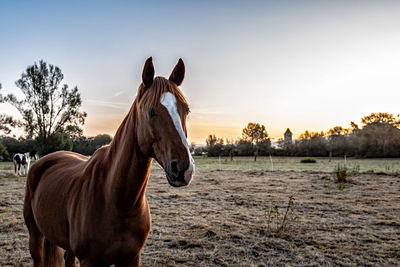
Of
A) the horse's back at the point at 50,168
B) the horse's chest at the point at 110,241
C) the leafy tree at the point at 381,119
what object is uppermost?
the leafy tree at the point at 381,119

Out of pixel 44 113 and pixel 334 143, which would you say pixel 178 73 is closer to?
pixel 44 113

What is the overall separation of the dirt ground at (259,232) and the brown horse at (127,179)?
207 cm

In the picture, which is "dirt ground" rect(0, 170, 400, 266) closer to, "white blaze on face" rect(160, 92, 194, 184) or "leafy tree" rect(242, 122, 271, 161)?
"white blaze on face" rect(160, 92, 194, 184)

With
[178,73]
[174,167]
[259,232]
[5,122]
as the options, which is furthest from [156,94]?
[5,122]

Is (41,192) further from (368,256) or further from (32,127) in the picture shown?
(32,127)

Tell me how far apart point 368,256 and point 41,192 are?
14.9 feet

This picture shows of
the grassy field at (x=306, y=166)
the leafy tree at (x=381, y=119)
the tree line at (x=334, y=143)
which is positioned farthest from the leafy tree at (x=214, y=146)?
the leafy tree at (x=381, y=119)

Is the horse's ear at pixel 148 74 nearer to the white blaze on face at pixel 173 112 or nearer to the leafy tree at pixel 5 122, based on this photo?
the white blaze on face at pixel 173 112

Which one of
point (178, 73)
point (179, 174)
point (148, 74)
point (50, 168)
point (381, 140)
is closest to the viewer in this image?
point (179, 174)

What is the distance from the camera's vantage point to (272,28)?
1062 centimetres

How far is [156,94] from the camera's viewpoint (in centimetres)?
141

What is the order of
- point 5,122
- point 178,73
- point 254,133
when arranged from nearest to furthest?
point 178,73 → point 5,122 → point 254,133

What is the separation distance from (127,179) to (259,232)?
3935mm

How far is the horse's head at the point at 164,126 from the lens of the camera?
4.00 ft
